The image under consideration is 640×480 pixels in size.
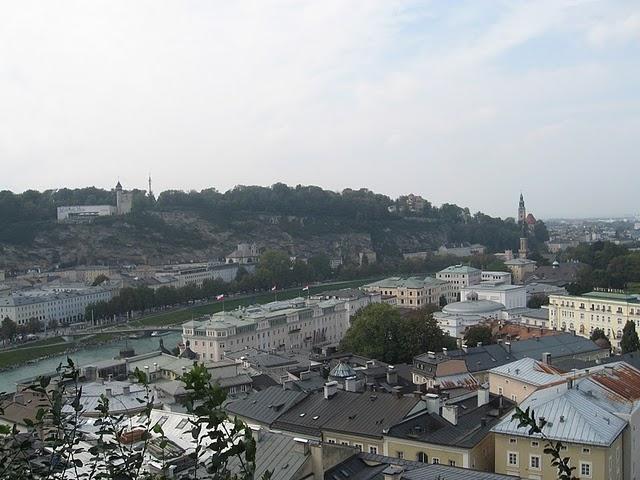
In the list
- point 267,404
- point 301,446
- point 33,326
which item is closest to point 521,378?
point 267,404

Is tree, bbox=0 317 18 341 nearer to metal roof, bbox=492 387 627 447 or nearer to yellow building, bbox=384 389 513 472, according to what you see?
yellow building, bbox=384 389 513 472

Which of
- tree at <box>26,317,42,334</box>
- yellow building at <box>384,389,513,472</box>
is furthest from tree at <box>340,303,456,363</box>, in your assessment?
tree at <box>26,317,42,334</box>

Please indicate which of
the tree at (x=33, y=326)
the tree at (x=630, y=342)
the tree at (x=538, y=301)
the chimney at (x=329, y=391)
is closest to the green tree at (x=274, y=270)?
the tree at (x=33, y=326)

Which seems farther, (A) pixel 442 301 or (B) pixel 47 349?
(A) pixel 442 301

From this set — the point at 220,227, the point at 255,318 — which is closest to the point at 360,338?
the point at 255,318

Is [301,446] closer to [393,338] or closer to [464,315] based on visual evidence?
[393,338]

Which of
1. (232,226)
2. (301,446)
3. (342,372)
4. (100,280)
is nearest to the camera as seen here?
(301,446)
